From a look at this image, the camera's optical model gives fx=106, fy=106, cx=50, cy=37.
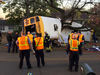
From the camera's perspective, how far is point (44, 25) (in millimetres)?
10758

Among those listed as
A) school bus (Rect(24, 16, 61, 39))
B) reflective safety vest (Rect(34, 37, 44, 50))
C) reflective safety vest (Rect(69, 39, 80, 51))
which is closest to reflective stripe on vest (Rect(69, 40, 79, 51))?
reflective safety vest (Rect(69, 39, 80, 51))

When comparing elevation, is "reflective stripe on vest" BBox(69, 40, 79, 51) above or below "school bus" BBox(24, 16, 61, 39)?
below

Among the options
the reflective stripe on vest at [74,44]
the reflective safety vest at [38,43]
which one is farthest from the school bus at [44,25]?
the reflective stripe on vest at [74,44]

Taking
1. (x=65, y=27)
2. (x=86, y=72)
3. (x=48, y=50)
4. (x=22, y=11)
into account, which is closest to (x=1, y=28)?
(x=22, y=11)

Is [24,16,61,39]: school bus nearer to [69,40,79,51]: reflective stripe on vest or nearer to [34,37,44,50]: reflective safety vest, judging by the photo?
[34,37,44,50]: reflective safety vest

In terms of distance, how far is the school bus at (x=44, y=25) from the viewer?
10.6m

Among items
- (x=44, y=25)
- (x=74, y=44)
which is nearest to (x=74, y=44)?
(x=74, y=44)

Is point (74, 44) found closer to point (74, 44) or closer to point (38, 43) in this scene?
point (74, 44)

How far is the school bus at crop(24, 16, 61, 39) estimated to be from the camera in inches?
417

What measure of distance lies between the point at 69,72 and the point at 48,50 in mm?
4454

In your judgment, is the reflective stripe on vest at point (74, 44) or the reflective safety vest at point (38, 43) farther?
the reflective safety vest at point (38, 43)

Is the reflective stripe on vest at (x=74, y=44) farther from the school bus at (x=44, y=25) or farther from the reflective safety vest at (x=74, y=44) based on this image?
the school bus at (x=44, y=25)

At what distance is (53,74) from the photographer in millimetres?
4906

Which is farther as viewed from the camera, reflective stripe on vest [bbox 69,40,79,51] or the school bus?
the school bus
